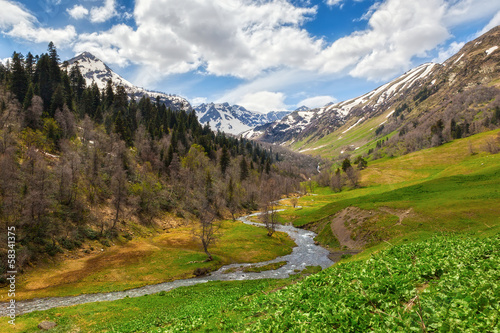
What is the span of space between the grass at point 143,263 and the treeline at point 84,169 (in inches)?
242

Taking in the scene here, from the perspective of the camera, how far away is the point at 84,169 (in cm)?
8731

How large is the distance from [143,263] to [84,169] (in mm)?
53794

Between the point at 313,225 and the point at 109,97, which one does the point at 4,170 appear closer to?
the point at 313,225

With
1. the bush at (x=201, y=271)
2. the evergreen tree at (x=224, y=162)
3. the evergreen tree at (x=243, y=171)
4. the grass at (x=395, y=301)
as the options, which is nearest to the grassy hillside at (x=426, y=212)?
the grass at (x=395, y=301)

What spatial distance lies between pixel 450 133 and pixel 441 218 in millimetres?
197184

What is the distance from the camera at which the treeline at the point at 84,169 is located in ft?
179

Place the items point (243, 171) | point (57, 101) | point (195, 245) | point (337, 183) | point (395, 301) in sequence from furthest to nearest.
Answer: point (243, 171) → point (337, 183) → point (57, 101) → point (195, 245) → point (395, 301)

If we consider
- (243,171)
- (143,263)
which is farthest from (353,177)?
(143,263)

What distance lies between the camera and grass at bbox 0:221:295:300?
142 feet

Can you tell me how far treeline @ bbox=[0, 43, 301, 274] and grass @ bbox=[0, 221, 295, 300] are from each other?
616 centimetres

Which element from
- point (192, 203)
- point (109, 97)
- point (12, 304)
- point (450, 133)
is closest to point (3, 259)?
point (12, 304)

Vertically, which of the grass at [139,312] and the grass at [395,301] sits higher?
the grass at [395,301]

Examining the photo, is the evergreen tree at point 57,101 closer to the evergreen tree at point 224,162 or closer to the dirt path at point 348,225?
the evergreen tree at point 224,162

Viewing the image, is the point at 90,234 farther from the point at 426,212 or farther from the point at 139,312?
the point at 426,212
